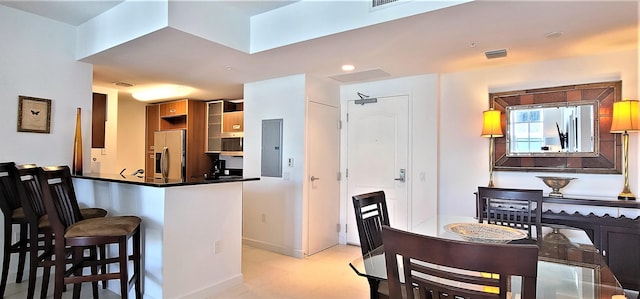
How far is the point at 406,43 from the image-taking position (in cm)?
292

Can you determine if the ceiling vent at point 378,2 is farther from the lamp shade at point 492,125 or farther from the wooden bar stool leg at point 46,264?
the wooden bar stool leg at point 46,264

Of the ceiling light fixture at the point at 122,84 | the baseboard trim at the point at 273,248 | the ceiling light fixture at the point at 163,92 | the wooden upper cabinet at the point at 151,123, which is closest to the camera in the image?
the baseboard trim at the point at 273,248

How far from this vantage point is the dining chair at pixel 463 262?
0.92 m

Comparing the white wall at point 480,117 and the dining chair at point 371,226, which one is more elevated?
the white wall at point 480,117

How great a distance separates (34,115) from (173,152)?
2.95 metres

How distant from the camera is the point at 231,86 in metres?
4.90

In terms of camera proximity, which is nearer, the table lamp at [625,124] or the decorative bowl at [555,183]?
the table lamp at [625,124]

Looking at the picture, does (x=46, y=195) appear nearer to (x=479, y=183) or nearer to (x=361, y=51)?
(x=361, y=51)

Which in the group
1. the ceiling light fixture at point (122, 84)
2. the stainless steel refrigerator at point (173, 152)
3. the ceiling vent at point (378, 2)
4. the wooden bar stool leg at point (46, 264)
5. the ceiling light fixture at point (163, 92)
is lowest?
the wooden bar stool leg at point (46, 264)

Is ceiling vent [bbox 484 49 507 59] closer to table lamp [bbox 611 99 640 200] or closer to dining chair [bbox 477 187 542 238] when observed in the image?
table lamp [bbox 611 99 640 200]

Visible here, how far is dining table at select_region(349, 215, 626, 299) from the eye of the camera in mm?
1399

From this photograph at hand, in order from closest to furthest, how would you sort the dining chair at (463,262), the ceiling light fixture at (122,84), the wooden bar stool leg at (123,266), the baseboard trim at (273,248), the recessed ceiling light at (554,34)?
the dining chair at (463,262), the wooden bar stool leg at (123,266), the recessed ceiling light at (554,34), the baseboard trim at (273,248), the ceiling light fixture at (122,84)

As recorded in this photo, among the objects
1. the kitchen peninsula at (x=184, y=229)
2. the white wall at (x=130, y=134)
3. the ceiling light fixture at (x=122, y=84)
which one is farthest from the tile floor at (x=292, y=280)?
the white wall at (x=130, y=134)

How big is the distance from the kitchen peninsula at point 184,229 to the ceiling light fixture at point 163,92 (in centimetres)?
230
